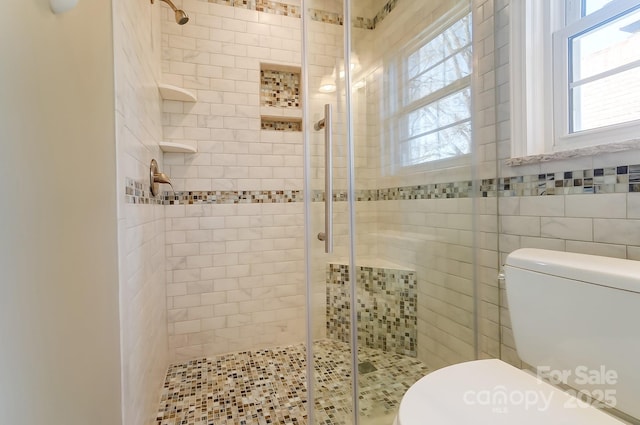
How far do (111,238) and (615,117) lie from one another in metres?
1.77

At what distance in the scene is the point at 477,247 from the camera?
55.3 inches

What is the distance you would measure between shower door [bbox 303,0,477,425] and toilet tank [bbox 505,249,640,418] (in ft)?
1.67

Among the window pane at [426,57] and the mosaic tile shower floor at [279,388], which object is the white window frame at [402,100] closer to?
the window pane at [426,57]

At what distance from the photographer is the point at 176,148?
6.81ft

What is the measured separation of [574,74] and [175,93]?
2197mm

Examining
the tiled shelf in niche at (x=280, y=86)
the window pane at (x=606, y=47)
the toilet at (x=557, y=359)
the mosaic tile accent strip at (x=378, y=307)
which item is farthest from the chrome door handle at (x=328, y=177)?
the tiled shelf in niche at (x=280, y=86)

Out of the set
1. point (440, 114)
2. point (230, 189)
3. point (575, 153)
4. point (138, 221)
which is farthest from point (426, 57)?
point (138, 221)

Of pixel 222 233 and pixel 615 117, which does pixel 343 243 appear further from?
pixel 222 233

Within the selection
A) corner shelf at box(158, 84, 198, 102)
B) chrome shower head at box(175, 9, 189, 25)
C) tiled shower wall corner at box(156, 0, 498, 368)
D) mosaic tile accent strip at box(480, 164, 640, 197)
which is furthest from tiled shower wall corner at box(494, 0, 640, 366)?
corner shelf at box(158, 84, 198, 102)

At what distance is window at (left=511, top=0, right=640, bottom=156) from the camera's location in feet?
3.10

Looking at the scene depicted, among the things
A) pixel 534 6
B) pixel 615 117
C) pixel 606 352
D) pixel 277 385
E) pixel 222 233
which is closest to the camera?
pixel 606 352

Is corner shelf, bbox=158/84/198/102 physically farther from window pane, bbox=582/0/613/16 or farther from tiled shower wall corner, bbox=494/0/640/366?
window pane, bbox=582/0/613/16

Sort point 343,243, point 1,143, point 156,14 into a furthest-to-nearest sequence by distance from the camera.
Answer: point 156,14, point 343,243, point 1,143

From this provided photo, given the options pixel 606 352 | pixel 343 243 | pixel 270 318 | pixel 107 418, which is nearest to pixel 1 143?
pixel 107 418
